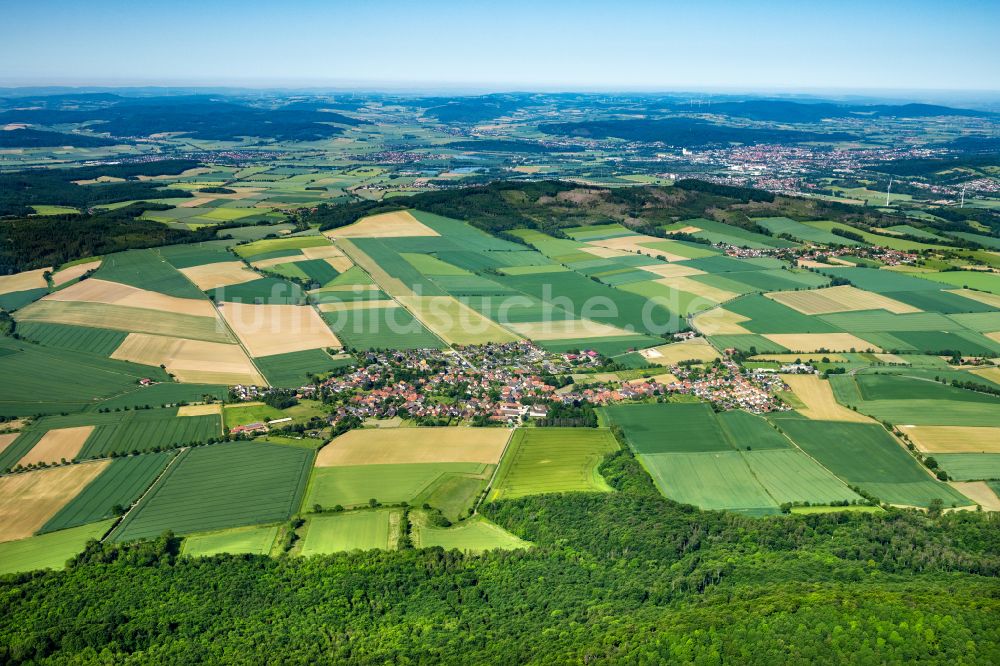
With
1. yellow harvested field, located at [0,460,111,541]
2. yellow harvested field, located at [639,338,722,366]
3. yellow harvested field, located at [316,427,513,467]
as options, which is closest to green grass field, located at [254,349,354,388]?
yellow harvested field, located at [316,427,513,467]

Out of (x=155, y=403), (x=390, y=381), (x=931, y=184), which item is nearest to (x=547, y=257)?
(x=390, y=381)

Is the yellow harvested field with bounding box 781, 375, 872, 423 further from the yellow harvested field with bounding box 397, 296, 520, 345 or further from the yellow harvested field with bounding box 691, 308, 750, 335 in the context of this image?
the yellow harvested field with bounding box 397, 296, 520, 345

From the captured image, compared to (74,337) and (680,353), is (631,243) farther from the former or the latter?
(74,337)

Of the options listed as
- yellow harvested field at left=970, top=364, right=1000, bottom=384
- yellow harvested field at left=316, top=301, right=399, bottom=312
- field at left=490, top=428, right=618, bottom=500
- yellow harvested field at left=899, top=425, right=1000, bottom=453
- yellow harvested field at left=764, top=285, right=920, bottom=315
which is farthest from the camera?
yellow harvested field at left=764, top=285, right=920, bottom=315

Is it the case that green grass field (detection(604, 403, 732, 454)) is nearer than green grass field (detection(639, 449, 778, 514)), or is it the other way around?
green grass field (detection(639, 449, 778, 514))

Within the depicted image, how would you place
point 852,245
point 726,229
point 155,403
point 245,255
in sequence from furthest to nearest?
point 726,229 < point 852,245 < point 245,255 < point 155,403

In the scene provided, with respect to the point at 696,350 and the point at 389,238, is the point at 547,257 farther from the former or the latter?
the point at 696,350

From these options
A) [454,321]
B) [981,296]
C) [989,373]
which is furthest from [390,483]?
[981,296]
